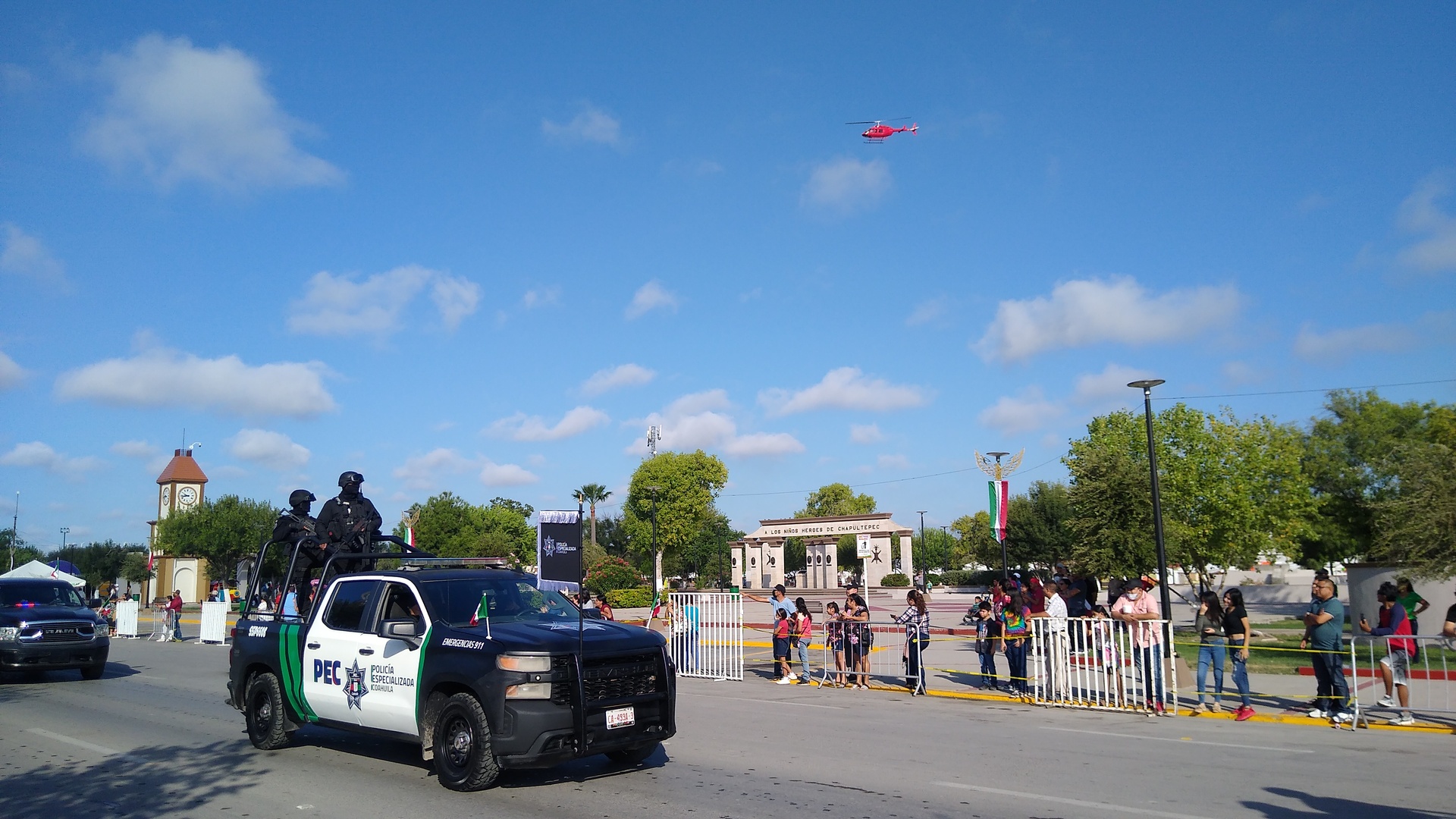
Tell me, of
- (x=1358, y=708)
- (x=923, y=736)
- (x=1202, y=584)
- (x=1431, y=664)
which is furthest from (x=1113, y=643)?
(x=1202, y=584)

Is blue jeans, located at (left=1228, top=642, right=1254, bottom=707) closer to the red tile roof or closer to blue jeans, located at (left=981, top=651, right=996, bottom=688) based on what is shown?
blue jeans, located at (left=981, top=651, right=996, bottom=688)

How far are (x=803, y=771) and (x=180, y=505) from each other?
296ft

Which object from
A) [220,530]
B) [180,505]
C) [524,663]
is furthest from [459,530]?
[524,663]

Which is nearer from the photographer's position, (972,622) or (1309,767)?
(1309,767)

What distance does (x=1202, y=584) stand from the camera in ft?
105

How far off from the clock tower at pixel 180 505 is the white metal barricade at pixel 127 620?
149ft

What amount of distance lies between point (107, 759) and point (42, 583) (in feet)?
36.5

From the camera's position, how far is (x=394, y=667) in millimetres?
8250

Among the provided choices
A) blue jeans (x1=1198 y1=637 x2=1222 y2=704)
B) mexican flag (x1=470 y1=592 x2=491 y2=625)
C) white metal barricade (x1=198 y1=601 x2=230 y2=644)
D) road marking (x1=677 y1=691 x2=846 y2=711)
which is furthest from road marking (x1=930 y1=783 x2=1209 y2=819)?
white metal barricade (x1=198 y1=601 x2=230 y2=644)

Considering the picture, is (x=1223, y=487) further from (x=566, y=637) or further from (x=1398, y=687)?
(x=566, y=637)

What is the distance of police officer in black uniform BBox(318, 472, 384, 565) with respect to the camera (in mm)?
11008

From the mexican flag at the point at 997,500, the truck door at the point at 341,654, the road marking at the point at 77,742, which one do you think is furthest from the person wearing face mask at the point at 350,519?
the mexican flag at the point at 997,500

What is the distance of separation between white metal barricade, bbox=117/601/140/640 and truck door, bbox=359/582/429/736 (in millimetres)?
33835

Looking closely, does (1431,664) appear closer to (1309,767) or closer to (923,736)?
(1309,767)
